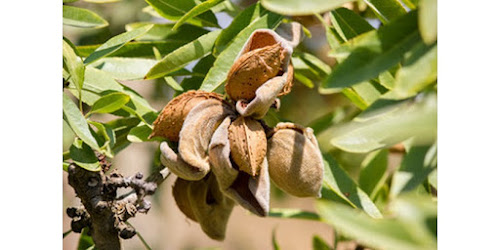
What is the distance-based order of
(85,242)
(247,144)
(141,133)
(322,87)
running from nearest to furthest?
(322,87) → (247,144) → (141,133) → (85,242)

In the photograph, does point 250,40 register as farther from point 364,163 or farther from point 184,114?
point 364,163

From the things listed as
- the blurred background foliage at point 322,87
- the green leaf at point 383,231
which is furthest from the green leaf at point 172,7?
the green leaf at point 383,231

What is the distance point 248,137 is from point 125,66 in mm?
251

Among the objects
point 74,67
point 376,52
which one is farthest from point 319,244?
point 376,52

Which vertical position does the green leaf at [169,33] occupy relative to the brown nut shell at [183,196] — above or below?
above

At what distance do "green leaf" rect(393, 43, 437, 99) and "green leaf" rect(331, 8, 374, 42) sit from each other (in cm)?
37

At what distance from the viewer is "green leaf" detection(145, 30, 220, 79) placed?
0.71 m

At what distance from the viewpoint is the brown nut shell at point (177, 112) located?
665 mm

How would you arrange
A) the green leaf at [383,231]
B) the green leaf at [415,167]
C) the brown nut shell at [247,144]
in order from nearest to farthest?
1. the green leaf at [383,231]
2. the green leaf at [415,167]
3. the brown nut shell at [247,144]

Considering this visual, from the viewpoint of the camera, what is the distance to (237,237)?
5.61ft

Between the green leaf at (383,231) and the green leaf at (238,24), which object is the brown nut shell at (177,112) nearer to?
the green leaf at (238,24)

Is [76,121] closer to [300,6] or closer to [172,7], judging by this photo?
[172,7]

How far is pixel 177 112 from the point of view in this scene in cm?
67

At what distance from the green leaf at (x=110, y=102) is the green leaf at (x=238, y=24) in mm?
124
